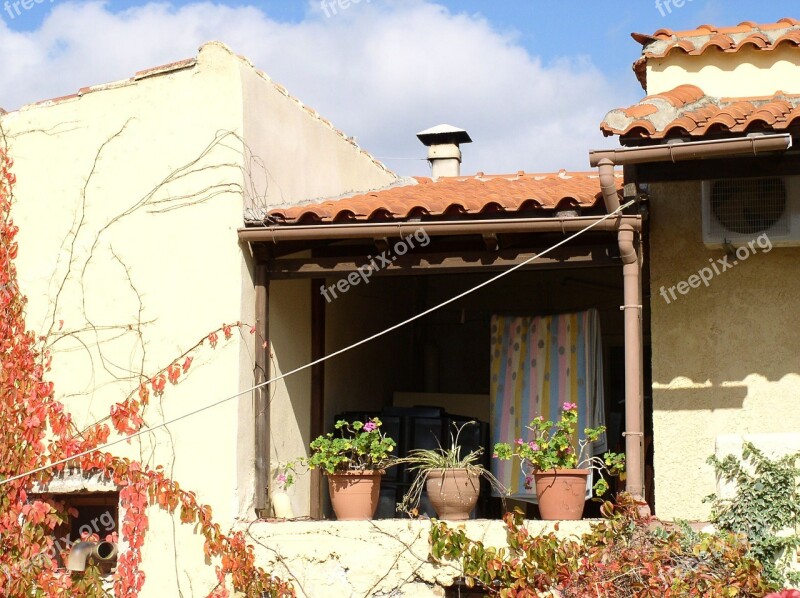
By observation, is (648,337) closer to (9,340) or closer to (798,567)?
(798,567)

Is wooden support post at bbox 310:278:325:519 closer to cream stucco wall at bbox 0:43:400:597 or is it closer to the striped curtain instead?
cream stucco wall at bbox 0:43:400:597

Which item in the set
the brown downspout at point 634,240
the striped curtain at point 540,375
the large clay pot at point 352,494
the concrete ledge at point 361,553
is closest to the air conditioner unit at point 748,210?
the brown downspout at point 634,240

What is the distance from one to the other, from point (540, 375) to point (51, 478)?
404 centimetres

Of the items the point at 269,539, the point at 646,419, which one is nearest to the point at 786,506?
the point at 646,419

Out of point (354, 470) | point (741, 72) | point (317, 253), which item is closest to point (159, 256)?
point (317, 253)

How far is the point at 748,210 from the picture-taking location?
25.7 ft

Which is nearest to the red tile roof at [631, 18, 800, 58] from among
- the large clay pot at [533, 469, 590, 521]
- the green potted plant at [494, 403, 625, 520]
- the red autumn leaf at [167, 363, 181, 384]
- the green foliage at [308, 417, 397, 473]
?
the green potted plant at [494, 403, 625, 520]

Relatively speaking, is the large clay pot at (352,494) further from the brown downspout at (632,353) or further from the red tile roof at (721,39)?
→ the red tile roof at (721,39)

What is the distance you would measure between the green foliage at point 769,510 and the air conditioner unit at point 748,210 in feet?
5.36

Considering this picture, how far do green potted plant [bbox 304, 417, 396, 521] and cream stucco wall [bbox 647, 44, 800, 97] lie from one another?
3544 mm

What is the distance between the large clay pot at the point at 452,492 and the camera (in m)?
7.86

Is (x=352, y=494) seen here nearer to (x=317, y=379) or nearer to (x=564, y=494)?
(x=564, y=494)

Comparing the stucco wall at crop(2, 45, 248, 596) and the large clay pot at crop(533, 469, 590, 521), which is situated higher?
the stucco wall at crop(2, 45, 248, 596)

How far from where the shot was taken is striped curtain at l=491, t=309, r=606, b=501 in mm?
9062
